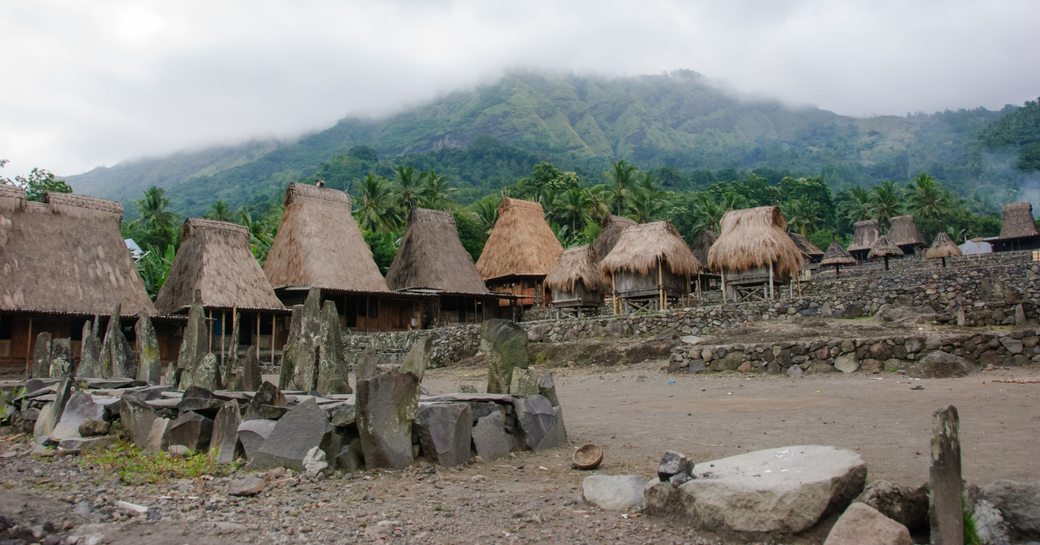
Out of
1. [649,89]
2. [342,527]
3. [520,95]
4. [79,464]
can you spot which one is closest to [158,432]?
[79,464]

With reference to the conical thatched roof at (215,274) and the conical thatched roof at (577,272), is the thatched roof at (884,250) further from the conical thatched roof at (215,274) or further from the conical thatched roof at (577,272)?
the conical thatched roof at (215,274)

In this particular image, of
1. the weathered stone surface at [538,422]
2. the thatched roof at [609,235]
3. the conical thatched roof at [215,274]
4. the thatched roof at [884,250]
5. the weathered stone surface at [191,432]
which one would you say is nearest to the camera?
the weathered stone surface at [538,422]

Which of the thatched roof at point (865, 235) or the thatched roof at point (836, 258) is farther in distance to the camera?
the thatched roof at point (865, 235)

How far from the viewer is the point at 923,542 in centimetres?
446

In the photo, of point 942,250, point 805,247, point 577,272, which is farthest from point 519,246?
point 942,250

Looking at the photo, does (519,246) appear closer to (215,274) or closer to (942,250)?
(215,274)

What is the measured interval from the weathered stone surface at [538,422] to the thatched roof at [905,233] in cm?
5426

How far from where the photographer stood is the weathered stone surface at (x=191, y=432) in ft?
27.6

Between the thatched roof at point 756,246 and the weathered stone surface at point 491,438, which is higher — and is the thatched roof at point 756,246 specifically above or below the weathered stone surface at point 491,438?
above

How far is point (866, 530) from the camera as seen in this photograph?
415 cm

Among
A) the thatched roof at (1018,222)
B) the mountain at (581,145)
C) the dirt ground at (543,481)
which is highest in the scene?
the mountain at (581,145)

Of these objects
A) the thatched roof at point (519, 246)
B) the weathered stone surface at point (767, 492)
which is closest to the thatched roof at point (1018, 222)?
the thatched roof at point (519, 246)

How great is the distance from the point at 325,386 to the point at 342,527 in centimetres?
502

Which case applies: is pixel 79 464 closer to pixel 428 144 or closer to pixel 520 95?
pixel 428 144
